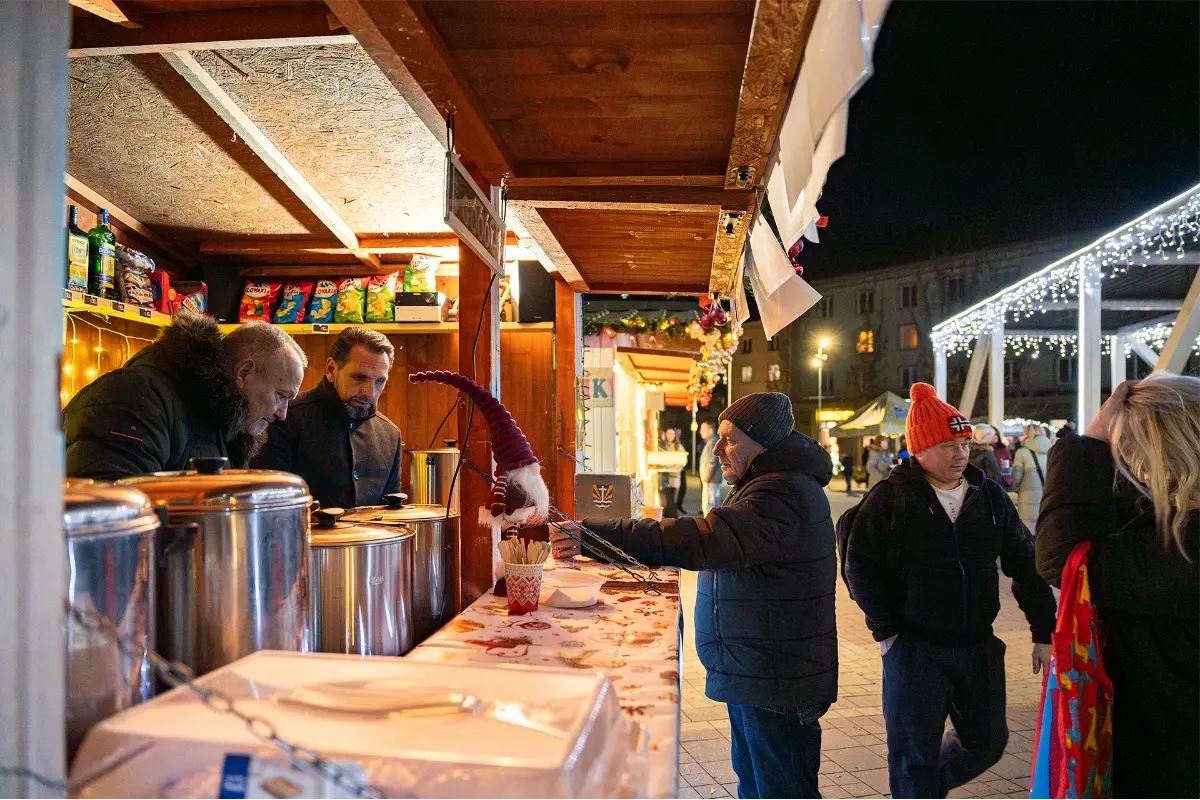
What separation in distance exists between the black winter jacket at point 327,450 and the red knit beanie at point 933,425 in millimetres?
2961

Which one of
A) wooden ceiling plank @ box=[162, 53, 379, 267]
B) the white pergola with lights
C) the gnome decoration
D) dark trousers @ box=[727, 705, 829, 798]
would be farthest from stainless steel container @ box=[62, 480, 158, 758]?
the white pergola with lights

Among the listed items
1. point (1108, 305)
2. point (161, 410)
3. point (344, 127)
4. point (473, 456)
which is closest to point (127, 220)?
point (344, 127)

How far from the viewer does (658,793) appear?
1340 mm

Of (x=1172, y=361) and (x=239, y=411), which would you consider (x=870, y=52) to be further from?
(x=1172, y=361)

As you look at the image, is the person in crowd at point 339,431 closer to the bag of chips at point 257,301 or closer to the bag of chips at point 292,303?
the bag of chips at point 292,303

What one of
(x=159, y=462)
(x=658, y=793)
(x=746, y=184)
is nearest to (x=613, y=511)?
(x=746, y=184)

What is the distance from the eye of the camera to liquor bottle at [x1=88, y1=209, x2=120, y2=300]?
A: 480 cm

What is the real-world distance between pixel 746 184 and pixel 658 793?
2.60 meters

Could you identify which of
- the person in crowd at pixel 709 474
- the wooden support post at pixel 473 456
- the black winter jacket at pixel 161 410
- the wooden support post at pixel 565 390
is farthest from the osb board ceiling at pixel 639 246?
the person in crowd at pixel 709 474

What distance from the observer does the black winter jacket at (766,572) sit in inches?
118

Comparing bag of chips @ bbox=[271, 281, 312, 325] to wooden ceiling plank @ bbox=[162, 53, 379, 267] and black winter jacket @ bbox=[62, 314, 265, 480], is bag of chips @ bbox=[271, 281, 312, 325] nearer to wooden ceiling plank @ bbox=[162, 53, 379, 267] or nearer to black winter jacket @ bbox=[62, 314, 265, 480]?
Answer: wooden ceiling plank @ bbox=[162, 53, 379, 267]

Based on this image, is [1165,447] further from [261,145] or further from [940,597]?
[261,145]

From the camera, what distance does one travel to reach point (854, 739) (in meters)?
4.68

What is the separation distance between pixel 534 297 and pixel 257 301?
2423mm
